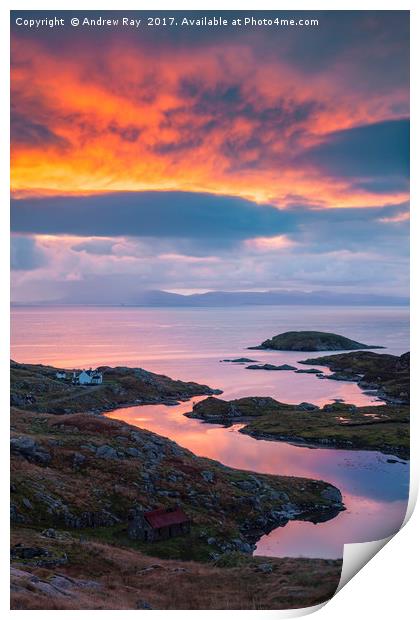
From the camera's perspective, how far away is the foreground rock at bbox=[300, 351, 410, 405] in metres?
44.3

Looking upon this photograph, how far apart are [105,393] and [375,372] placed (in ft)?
80.6

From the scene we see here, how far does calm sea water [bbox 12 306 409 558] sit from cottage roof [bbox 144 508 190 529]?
11.0ft

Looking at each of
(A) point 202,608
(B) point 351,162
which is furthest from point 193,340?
(A) point 202,608

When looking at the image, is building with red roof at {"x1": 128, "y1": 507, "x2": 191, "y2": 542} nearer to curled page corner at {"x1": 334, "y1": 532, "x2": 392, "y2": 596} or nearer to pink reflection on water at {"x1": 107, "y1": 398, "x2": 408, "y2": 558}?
pink reflection on water at {"x1": 107, "y1": 398, "x2": 408, "y2": 558}

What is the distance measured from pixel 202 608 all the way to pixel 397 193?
13281 mm

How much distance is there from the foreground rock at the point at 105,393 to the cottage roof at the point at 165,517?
1302 centimetres

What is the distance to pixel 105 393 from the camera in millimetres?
35094

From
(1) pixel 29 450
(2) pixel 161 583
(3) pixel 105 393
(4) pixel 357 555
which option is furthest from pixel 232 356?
(2) pixel 161 583

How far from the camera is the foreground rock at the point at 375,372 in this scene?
145 ft

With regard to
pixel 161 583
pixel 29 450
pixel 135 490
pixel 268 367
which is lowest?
pixel 135 490

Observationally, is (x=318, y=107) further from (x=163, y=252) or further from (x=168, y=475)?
(x=168, y=475)

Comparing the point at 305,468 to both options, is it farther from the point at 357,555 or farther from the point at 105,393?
the point at 357,555

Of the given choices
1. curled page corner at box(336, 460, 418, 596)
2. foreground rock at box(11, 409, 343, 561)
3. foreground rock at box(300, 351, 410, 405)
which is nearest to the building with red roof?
foreground rock at box(11, 409, 343, 561)

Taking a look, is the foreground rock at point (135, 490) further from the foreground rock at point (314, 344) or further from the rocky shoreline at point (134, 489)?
the foreground rock at point (314, 344)
